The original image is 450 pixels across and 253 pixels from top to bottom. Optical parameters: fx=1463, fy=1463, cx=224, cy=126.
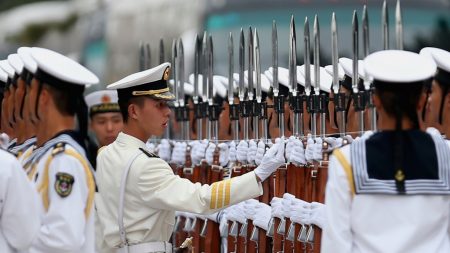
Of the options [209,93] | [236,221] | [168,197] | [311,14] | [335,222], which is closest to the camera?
[335,222]

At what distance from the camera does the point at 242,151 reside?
9172 mm

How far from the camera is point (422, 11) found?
15922 millimetres

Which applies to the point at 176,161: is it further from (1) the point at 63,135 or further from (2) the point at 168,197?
(1) the point at 63,135

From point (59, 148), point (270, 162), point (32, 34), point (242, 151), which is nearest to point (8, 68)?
point (242, 151)

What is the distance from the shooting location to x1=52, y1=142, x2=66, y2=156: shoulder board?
6.25 meters

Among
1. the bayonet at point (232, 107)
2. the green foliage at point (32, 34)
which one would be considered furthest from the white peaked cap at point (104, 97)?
the green foliage at point (32, 34)

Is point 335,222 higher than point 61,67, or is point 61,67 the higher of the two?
point 61,67

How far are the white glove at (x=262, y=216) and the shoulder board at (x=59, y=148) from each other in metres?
2.64

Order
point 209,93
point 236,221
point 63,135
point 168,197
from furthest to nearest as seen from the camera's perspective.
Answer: point 209,93 → point 236,221 → point 168,197 → point 63,135

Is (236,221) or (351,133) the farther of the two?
(236,221)

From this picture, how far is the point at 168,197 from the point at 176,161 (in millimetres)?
3276

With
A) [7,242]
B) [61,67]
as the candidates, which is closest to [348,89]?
[61,67]

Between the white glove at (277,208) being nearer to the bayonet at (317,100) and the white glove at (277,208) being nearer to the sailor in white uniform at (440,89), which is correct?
the bayonet at (317,100)

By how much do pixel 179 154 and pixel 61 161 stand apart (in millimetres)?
4604
